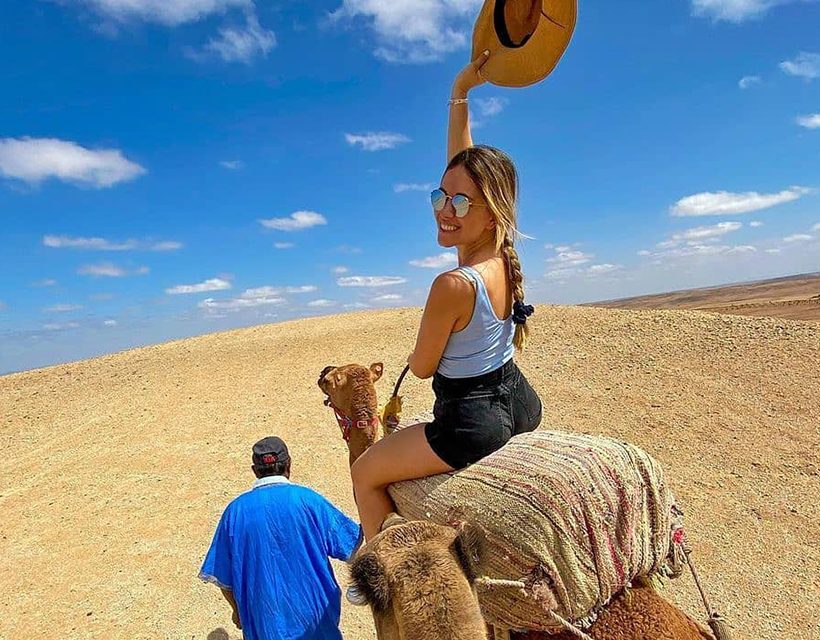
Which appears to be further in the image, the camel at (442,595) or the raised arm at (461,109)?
the raised arm at (461,109)

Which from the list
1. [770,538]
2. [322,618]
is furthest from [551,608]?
[770,538]

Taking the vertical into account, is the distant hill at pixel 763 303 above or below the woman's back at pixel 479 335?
below

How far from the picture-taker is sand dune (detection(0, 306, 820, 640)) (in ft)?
20.1

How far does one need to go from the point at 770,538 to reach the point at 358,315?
1633 cm

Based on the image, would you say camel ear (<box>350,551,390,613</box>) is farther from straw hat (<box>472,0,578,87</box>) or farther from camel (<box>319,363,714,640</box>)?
straw hat (<box>472,0,578,87</box>)

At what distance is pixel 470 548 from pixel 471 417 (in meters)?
0.55

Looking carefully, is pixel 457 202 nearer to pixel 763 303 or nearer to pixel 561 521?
pixel 561 521

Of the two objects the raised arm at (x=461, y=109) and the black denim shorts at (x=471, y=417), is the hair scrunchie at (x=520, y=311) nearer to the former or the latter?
the black denim shorts at (x=471, y=417)

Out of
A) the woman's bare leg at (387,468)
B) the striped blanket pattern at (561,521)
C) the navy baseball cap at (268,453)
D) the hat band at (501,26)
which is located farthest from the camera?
the navy baseball cap at (268,453)

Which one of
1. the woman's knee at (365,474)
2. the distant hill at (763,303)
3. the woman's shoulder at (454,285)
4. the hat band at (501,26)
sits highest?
the hat band at (501,26)

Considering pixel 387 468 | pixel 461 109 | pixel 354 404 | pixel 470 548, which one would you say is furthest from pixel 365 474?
pixel 461 109

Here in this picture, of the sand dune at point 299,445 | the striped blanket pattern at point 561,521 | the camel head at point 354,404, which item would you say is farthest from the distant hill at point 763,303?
the striped blanket pattern at point 561,521

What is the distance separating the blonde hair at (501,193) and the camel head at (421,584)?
0.98 metres

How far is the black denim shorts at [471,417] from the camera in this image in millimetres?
2268
